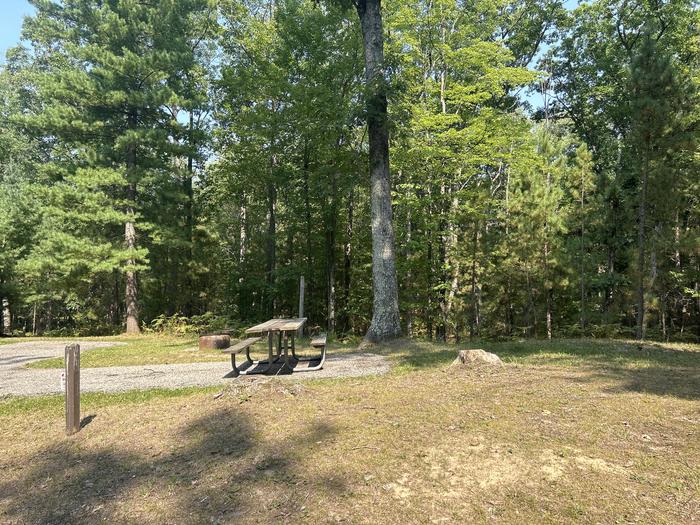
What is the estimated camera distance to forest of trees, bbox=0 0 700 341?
45.3 ft

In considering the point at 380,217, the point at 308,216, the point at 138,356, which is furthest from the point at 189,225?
the point at 380,217

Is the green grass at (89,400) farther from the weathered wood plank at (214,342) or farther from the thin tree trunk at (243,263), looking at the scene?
the thin tree trunk at (243,263)

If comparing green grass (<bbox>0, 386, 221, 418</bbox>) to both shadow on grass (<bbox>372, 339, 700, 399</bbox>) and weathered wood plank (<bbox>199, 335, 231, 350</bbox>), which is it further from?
weathered wood plank (<bbox>199, 335, 231, 350</bbox>)

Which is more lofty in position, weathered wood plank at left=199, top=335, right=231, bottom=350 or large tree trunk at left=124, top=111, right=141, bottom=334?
large tree trunk at left=124, top=111, right=141, bottom=334

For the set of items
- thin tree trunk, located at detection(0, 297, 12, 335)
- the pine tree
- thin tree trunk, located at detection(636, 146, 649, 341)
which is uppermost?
the pine tree

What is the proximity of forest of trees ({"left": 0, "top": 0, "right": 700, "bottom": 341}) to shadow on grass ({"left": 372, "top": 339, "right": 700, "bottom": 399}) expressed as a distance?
273cm

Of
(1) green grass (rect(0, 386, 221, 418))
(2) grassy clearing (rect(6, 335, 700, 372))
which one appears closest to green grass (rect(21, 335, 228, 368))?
(2) grassy clearing (rect(6, 335, 700, 372))

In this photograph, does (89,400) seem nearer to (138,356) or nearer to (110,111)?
(138,356)

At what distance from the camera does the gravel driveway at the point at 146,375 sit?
677 cm

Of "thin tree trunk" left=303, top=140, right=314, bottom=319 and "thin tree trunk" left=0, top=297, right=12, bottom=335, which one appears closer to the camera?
"thin tree trunk" left=303, top=140, right=314, bottom=319

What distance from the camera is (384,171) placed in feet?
36.0

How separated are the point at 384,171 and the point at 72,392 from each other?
828cm

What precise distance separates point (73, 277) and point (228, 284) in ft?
20.5

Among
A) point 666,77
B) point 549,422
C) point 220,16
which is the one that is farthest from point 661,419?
point 220,16
